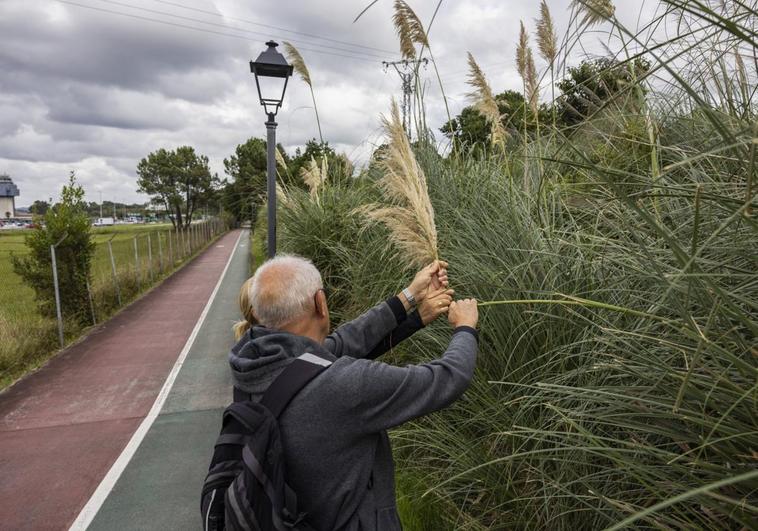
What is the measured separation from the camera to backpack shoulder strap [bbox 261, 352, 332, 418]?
6.82ft

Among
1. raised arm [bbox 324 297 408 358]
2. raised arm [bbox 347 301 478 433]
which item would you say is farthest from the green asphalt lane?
raised arm [bbox 347 301 478 433]

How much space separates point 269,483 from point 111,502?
14.6 ft

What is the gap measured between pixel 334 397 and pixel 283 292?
559 millimetres

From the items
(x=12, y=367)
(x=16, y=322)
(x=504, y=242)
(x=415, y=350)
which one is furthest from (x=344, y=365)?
(x=16, y=322)

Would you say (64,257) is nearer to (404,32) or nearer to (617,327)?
(404,32)

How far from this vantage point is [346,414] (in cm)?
210

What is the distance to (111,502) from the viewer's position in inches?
216

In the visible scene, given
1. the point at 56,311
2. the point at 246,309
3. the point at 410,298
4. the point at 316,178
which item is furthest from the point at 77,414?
the point at 410,298

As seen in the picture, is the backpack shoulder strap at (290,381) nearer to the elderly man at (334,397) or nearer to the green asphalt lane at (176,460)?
the elderly man at (334,397)

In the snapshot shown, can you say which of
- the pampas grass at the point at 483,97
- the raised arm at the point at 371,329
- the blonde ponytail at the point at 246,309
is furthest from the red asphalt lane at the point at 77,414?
the pampas grass at the point at 483,97

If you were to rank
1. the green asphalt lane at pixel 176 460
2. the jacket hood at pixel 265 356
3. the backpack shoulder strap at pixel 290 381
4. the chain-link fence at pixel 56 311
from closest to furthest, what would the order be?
the backpack shoulder strap at pixel 290 381 → the jacket hood at pixel 265 356 → the green asphalt lane at pixel 176 460 → the chain-link fence at pixel 56 311

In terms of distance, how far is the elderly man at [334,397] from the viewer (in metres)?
2.08

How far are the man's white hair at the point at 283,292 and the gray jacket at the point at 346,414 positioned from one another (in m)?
0.10

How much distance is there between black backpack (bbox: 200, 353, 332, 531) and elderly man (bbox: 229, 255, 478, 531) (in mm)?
60
